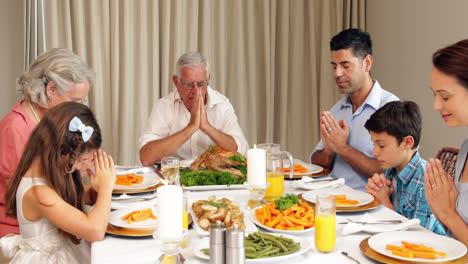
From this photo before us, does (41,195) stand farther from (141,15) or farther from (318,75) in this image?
(318,75)

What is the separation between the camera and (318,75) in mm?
4484

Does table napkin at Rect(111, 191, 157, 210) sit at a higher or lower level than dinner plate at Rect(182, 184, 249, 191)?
lower

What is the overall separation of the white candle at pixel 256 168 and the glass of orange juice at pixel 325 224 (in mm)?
421

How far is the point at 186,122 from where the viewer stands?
3.30m

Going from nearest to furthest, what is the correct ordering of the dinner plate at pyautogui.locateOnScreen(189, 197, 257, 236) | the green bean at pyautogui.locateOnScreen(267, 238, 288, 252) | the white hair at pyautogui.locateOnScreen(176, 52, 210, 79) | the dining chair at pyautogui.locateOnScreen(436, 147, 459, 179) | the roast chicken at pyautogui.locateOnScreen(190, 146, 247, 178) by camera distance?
the green bean at pyautogui.locateOnScreen(267, 238, 288, 252) → the dinner plate at pyautogui.locateOnScreen(189, 197, 257, 236) → the dining chair at pyautogui.locateOnScreen(436, 147, 459, 179) → the roast chicken at pyautogui.locateOnScreen(190, 146, 247, 178) → the white hair at pyautogui.locateOnScreen(176, 52, 210, 79)

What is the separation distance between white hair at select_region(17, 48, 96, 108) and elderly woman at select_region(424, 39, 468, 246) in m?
1.65

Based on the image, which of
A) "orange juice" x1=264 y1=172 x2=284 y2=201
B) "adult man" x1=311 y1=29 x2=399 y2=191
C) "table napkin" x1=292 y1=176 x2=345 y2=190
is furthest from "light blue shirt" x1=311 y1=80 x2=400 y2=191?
"orange juice" x1=264 y1=172 x2=284 y2=201

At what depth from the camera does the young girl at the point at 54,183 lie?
5.58 feet

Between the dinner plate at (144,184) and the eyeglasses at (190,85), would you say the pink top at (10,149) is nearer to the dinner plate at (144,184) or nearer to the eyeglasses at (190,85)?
the dinner plate at (144,184)

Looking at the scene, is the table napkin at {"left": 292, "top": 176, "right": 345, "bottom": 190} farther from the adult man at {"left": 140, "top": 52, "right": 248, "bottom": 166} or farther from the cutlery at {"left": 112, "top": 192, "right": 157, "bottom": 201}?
the adult man at {"left": 140, "top": 52, "right": 248, "bottom": 166}

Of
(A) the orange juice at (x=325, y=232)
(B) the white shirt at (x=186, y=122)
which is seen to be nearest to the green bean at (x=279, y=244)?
(A) the orange juice at (x=325, y=232)

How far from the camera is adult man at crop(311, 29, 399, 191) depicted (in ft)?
8.88

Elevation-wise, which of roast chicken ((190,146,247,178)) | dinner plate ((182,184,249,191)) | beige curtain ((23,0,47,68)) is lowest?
dinner plate ((182,184,249,191))

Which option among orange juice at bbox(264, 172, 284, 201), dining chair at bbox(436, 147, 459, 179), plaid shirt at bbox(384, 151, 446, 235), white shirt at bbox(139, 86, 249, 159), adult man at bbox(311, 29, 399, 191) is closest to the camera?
orange juice at bbox(264, 172, 284, 201)
